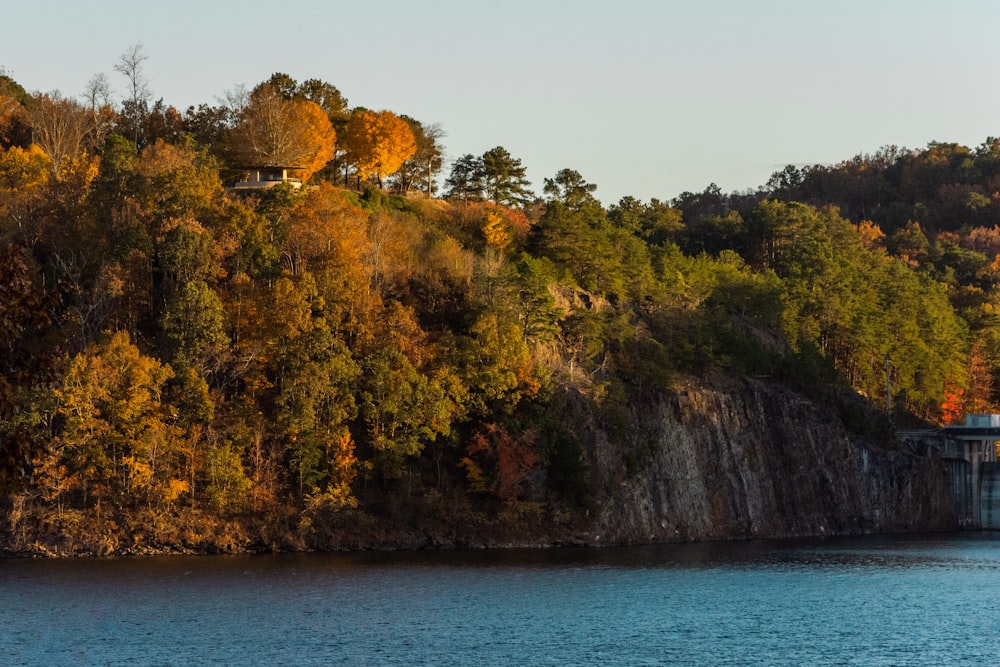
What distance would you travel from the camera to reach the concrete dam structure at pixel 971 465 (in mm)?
134250

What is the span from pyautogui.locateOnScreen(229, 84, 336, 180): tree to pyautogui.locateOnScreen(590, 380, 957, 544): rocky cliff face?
43495 millimetres

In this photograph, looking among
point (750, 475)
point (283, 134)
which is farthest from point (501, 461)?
point (283, 134)

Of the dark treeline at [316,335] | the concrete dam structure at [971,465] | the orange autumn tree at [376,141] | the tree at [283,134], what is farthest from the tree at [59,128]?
the concrete dam structure at [971,465]

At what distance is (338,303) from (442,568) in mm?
26641

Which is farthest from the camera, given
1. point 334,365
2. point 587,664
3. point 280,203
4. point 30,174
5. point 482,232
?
point 482,232

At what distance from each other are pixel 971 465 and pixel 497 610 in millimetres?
78620

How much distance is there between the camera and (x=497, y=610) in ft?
235

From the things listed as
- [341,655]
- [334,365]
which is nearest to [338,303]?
[334,365]

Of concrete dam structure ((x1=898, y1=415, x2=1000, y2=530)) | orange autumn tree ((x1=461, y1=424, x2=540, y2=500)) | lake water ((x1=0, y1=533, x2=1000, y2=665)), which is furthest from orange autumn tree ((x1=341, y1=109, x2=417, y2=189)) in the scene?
concrete dam structure ((x1=898, y1=415, x2=1000, y2=530))

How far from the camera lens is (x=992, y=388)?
→ 158 meters

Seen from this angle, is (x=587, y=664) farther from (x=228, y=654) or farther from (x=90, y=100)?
(x=90, y=100)

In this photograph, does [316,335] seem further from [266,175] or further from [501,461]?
[266,175]

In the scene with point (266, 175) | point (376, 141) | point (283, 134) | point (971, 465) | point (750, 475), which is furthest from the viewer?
point (376, 141)

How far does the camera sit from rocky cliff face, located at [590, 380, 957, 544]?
11238 centimetres
